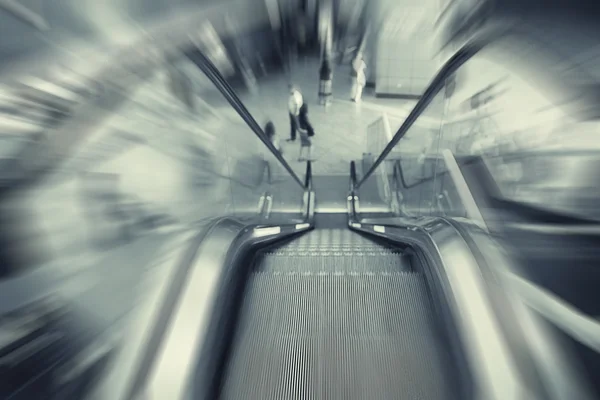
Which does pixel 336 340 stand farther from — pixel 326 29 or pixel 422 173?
pixel 326 29

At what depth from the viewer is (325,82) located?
11.6 meters

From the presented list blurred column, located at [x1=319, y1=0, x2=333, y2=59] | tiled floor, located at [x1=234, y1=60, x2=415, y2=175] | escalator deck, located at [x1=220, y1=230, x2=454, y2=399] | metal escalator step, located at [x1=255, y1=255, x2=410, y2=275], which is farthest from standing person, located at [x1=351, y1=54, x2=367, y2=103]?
escalator deck, located at [x1=220, y1=230, x2=454, y2=399]

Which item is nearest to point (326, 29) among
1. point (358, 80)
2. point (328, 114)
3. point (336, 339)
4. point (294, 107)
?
point (358, 80)

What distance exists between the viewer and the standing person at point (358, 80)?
12086mm

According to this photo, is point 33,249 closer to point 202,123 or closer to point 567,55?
point 202,123

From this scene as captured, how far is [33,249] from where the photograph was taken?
2113 mm

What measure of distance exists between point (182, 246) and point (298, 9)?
498 inches

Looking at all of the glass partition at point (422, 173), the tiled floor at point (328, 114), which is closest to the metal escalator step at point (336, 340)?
the glass partition at point (422, 173)

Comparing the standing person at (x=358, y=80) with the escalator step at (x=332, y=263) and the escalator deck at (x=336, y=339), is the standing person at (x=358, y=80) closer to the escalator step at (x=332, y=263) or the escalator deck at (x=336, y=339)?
the escalator step at (x=332, y=263)

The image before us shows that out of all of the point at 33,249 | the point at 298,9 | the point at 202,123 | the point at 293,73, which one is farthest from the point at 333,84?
the point at 33,249

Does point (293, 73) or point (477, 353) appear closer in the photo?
point (477, 353)

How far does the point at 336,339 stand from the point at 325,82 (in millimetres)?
10067

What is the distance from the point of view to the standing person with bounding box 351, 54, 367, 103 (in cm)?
1209

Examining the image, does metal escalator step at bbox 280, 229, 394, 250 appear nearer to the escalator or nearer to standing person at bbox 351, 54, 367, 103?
the escalator
